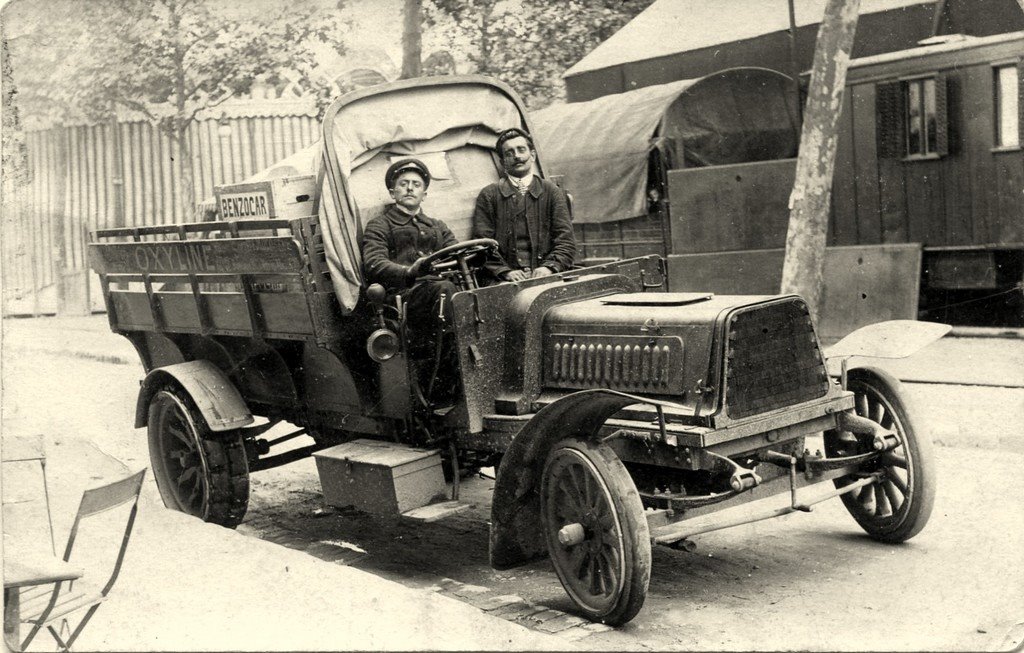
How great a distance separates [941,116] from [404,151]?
24.0ft

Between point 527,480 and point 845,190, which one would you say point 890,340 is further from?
point 845,190

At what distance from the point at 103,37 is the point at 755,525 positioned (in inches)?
173

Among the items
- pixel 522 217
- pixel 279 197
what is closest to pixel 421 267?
pixel 522 217

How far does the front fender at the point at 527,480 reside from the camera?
15.9 ft

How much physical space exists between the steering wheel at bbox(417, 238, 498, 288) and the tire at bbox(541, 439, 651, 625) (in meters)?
1.18

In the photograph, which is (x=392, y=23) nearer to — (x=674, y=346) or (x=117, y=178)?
(x=674, y=346)

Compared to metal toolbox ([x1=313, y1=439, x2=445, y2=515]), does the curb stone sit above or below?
below

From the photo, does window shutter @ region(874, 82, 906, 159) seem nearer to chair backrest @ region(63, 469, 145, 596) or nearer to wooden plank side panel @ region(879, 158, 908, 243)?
wooden plank side panel @ region(879, 158, 908, 243)

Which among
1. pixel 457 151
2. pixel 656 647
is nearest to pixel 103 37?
pixel 457 151

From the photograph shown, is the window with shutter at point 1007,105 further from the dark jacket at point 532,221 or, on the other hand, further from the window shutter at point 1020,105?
the dark jacket at point 532,221

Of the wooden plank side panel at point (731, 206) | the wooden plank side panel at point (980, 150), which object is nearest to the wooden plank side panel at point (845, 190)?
the wooden plank side panel at point (731, 206)

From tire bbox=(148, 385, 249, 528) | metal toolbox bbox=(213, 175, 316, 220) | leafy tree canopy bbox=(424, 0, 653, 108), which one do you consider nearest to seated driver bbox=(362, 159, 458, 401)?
metal toolbox bbox=(213, 175, 316, 220)

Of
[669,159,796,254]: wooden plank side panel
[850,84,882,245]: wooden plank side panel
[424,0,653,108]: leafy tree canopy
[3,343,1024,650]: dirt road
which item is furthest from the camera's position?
[669,159,796,254]: wooden plank side panel

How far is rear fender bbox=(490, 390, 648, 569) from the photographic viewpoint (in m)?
4.85
